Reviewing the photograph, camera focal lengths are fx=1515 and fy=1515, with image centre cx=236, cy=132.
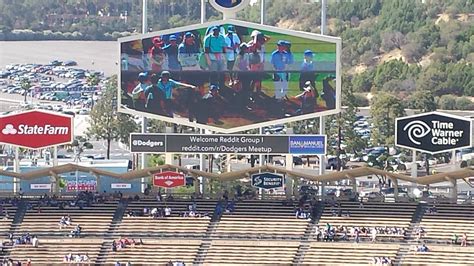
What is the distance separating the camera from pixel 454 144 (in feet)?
232

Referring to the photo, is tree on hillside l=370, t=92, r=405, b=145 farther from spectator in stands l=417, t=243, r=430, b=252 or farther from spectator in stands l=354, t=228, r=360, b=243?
spectator in stands l=417, t=243, r=430, b=252

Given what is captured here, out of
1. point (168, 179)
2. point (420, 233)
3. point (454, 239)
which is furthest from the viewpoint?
point (168, 179)

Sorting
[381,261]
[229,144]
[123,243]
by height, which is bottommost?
[381,261]

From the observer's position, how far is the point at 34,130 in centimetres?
A: 7294

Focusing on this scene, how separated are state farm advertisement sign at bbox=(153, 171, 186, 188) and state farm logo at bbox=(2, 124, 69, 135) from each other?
500 centimetres

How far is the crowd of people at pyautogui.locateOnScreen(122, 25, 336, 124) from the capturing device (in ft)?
233

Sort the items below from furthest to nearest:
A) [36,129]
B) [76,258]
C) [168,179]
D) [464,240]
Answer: [36,129], [168,179], [76,258], [464,240]

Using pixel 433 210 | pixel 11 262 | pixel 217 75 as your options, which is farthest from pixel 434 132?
pixel 11 262

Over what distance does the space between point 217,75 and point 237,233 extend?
24.9 ft

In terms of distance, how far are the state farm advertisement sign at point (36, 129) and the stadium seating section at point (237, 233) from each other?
322 cm

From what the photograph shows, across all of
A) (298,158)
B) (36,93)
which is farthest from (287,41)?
(36,93)

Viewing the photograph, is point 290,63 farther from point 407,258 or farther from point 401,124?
point 407,258

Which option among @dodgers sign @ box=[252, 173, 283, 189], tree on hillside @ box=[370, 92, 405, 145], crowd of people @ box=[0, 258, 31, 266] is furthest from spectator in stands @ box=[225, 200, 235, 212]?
tree on hillside @ box=[370, 92, 405, 145]

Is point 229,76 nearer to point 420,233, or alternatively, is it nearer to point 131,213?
point 131,213
